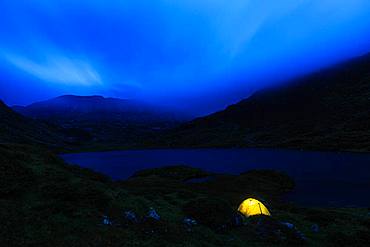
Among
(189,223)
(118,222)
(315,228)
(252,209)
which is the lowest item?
(315,228)

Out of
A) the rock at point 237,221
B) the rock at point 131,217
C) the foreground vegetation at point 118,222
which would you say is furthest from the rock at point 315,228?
the rock at point 131,217

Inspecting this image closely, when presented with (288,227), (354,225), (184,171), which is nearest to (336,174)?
(184,171)

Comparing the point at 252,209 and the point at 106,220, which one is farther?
the point at 252,209

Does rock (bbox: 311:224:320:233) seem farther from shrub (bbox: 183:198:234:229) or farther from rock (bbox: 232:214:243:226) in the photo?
shrub (bbox: 183:198:234:229)

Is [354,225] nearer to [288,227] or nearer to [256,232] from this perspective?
[288,227]

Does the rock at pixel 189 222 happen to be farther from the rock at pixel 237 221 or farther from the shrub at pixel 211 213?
the rock at pixel 237 221

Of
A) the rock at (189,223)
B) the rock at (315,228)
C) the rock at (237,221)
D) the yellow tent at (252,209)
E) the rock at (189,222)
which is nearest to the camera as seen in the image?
the rock at (189,223)

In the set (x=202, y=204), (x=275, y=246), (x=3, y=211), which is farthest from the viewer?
(x=202, y=204)

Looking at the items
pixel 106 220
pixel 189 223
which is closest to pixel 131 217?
pixel 106 220

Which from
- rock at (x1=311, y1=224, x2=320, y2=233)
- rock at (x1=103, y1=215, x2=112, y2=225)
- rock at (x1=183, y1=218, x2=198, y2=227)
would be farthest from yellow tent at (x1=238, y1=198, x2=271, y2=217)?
rock at (x1=103, y1=215, x2=112, y2=225)

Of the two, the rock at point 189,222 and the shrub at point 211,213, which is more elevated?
the shrub at point 211,213

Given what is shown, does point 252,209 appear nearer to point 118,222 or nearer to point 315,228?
point 315,228

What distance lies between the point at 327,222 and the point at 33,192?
3040 centimetres

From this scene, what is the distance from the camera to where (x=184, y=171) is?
322ft
